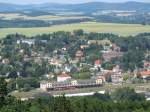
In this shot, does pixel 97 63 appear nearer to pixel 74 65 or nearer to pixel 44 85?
pixel 74 65

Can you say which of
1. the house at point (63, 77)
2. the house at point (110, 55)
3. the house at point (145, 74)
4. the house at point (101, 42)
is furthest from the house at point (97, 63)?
the house at point (101, 42)

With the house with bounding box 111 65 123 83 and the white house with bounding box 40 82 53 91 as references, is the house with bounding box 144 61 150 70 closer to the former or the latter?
the house with bounding box 111 65 123 83

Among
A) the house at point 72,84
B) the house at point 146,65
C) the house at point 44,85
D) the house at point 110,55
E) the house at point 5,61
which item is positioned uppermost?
the house at point 44,85

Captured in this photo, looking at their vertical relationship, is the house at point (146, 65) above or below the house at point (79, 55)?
above

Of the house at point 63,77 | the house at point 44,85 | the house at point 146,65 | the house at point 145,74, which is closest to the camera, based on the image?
the house at point 44,85

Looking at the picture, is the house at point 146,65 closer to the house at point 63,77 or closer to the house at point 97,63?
the house at point 97,63

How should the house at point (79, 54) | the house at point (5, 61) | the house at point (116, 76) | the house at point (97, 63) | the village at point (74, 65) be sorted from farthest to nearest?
the house at point (79, 54)
the house at point (5, 61)
the house at point (97, 63)
the house at point (116, 76)
the village at point (74, 65)

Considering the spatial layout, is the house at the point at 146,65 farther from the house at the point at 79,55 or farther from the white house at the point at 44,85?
the white house at the point at 44,85

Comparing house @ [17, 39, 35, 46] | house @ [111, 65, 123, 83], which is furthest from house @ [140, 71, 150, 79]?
house @ [17, 39, 35, 46]

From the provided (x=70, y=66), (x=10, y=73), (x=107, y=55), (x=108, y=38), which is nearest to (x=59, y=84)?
(x=10, y=73)

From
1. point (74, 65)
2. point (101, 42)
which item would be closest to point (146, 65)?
point (74, 65)

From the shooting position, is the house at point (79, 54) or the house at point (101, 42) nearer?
the house at point (79, 54)
